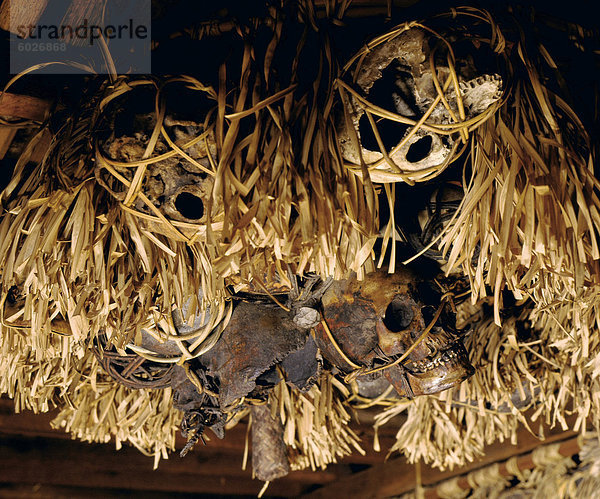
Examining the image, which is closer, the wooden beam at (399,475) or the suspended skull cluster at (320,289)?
the suspended skull cluster at (320,289)

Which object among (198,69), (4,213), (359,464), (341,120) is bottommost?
(359,464)

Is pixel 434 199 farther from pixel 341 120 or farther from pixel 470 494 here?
pixel 470 494

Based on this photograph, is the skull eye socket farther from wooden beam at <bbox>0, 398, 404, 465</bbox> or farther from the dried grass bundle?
wooden beam at <bbox>0, 398, 404, 465</bbox>

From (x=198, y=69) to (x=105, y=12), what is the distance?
0.57 feet

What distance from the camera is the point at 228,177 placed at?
0.84m

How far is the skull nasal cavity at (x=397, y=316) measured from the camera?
3.82 feet

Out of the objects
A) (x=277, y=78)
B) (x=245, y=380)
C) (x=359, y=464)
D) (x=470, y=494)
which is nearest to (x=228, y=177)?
(x=277, y=78)

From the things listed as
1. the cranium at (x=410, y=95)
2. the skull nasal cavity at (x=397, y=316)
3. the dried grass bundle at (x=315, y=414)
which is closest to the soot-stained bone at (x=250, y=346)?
the skull nasal cavity at (x=397, y=316)

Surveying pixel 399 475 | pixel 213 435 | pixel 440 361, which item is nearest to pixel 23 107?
pixel 440 361

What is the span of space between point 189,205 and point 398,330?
0.49m

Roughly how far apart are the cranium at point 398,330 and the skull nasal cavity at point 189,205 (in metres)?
0.37

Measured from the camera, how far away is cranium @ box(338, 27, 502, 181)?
0.85 m

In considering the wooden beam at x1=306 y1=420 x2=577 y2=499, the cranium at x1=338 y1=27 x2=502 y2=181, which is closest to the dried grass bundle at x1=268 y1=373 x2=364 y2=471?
the cranium at x1=338 y1=27 x2=502 y2=181

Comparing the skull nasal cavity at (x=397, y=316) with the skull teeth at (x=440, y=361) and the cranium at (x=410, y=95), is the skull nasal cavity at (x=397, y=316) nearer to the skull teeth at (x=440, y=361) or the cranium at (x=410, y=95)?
the skull teeth at (x=440, y=361)
